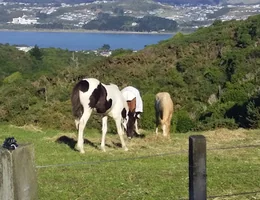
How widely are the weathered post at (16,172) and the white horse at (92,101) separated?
690 centimetres

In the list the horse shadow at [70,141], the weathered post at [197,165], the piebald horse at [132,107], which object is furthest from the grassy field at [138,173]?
the piebald horse at [132,107]

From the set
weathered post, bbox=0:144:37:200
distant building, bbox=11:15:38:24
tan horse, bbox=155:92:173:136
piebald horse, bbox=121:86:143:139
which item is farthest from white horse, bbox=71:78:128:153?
distant building, bbox=11:15:38:24

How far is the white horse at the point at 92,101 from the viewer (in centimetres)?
1163

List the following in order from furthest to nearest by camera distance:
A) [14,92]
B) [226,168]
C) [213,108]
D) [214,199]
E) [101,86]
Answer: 1. [14,92]
2. [213,108]
3. [101,86]
4. [226,168]
5. [214,199]

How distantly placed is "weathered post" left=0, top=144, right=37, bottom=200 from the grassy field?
1.10 m

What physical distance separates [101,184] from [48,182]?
880mm

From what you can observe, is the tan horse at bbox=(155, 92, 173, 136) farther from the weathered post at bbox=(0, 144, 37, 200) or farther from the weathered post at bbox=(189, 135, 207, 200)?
the weathered post at bbox=(0, 144, 37, 200)

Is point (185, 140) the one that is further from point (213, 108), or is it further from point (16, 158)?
point (213, 108)

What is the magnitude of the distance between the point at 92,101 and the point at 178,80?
2268 centimetres

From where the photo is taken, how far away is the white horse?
11.6 m

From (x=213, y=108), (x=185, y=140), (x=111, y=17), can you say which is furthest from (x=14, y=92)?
(x=111, y=17)

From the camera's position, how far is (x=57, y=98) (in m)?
28.4

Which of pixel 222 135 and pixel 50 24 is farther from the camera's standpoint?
pixel 50 24

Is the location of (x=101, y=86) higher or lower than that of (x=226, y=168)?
higher
